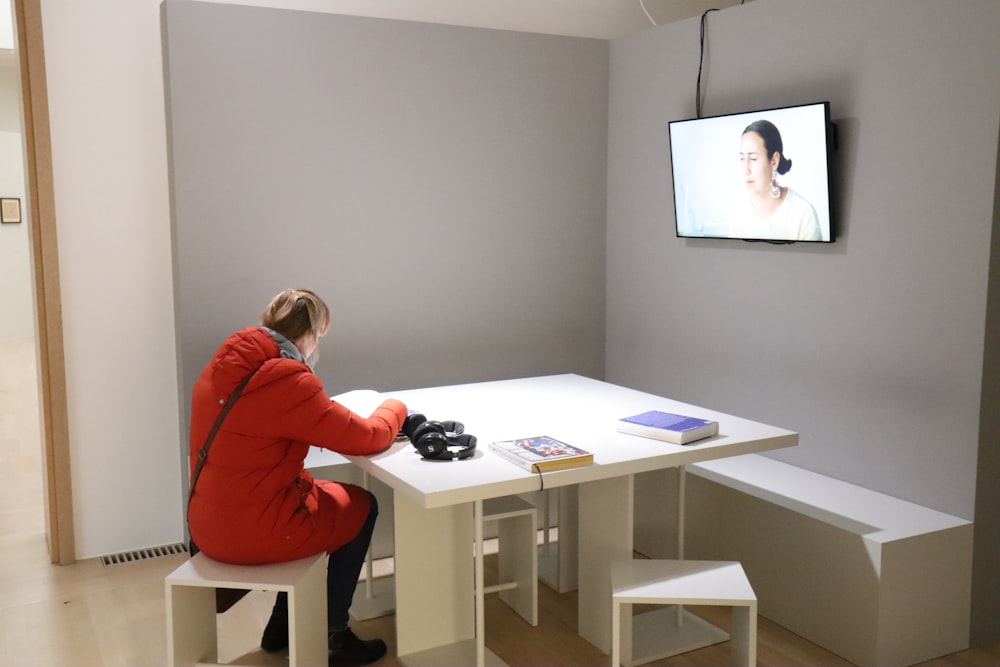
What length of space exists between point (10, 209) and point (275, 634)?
27.5ft

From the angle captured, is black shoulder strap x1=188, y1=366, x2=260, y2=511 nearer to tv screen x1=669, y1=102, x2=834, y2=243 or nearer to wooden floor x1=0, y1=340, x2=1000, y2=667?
Answer: wooden floor x1=0, y1=340, x2=1000, y2=667

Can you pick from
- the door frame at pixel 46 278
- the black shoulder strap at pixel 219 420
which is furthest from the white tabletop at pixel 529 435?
the door frame at pixel 46 278

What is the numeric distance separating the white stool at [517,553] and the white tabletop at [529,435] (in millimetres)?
298

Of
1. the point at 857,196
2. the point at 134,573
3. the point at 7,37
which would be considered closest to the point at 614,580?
the point at 857,196

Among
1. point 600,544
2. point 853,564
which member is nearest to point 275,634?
point 600,544

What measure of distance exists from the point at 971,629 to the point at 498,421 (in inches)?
65.5

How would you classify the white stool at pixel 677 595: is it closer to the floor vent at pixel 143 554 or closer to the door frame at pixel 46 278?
the floor vent at pixel 143 554

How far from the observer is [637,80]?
167 inches

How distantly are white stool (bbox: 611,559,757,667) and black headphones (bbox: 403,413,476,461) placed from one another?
556 mm

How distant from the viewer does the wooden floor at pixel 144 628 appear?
297cm

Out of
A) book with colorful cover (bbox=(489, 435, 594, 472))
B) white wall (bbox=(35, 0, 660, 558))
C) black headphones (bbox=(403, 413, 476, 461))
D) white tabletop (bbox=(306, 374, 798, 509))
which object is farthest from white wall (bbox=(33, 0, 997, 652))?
black headphones (bbox=(403, 413, 476, 461))

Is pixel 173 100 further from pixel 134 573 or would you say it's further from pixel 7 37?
pixel 7 37

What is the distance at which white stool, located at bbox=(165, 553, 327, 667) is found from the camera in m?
2.46

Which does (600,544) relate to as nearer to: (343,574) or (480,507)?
(480,507)
